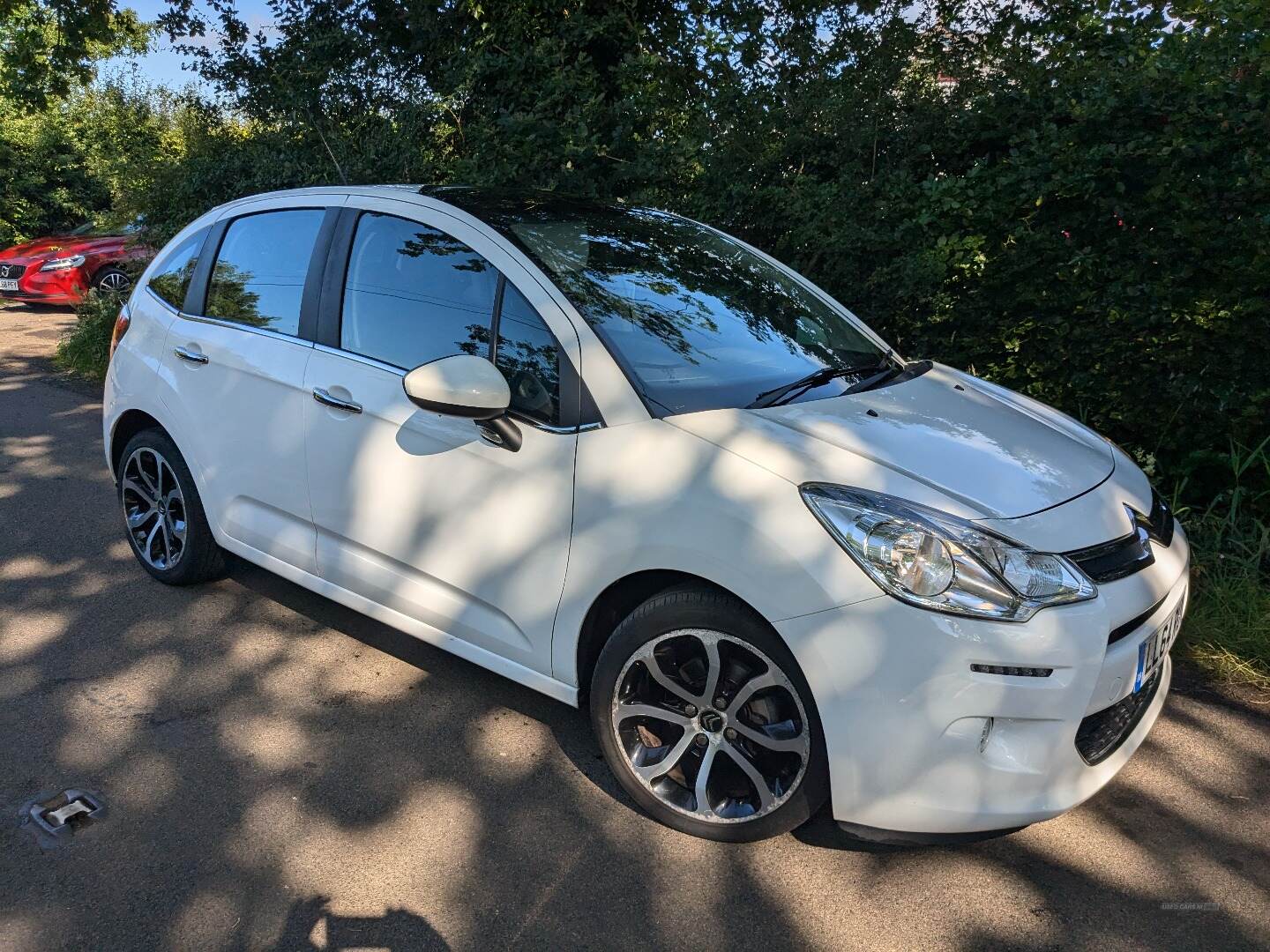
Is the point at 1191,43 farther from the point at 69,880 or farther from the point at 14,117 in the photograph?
the point at 14,117

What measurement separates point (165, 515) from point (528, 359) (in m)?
2.22

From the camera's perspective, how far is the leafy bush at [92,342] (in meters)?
9.61

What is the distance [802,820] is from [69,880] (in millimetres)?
1900

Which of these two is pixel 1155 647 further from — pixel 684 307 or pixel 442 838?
pixel 442 838

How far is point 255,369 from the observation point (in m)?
3.83

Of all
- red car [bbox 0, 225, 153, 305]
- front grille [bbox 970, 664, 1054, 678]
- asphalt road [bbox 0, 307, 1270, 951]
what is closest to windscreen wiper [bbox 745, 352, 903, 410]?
front grille [bbox 970, 664, 1054, 678]

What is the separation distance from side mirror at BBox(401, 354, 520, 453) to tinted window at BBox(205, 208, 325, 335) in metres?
1.02

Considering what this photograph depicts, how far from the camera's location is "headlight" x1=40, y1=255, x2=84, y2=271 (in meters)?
13.5

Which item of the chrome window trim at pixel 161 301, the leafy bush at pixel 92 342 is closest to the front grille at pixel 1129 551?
the chrome window trim at pixel 161 301

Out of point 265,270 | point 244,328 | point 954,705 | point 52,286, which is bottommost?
point 52,286

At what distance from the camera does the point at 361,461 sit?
3430 millimetres

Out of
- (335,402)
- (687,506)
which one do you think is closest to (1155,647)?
(687,506)

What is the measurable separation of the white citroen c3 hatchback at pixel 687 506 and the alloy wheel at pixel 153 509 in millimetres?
282

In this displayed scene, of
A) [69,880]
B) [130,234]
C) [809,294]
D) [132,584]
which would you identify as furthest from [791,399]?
[130,234]
